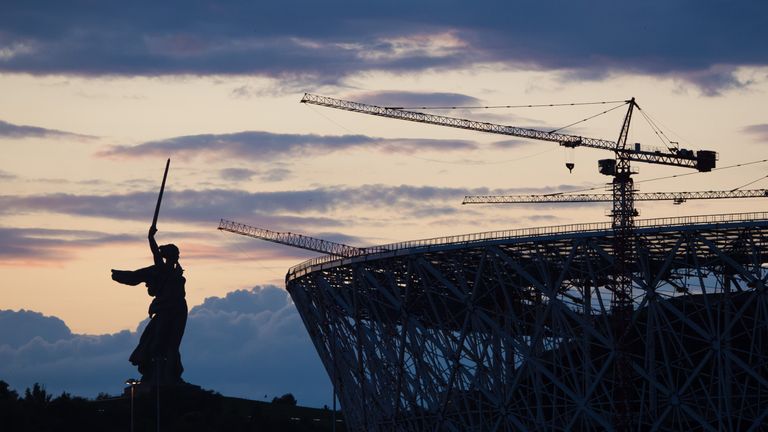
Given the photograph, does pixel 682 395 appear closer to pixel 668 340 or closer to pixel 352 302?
pixel 668 340

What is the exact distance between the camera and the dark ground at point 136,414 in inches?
6275

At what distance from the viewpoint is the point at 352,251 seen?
166 metres

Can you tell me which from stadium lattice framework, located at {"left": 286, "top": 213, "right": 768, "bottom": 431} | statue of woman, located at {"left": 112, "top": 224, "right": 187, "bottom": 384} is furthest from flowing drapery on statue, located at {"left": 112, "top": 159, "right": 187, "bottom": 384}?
stadium lattice framework, located at {"left": 286, "top": 213, "right": 768, "bottom": 431}

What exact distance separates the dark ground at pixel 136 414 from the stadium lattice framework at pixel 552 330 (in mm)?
28325

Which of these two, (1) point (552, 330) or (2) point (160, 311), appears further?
(2) point (160, 311)

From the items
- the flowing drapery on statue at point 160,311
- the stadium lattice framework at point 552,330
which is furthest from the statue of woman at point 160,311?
the stadium lattice framework at point 552,330

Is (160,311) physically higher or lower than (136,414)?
higher

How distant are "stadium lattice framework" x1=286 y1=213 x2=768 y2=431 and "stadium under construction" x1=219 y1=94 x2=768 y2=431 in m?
0.16

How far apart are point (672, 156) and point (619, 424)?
47182 mm

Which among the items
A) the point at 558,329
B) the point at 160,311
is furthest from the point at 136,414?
the point at 558,329

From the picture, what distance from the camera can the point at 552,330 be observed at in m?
117

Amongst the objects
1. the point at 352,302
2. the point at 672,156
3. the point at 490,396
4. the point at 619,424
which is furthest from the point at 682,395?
the point at 672,156

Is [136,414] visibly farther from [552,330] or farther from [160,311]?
[552,330]

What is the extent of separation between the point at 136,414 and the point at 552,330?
5760cm
